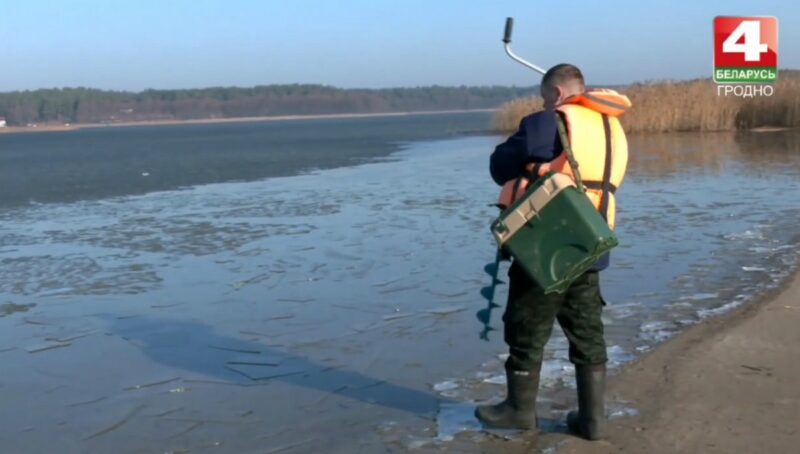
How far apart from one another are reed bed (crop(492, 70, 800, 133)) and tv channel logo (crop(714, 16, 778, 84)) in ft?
2.06

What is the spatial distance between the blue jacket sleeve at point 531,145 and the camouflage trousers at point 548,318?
0.48 m

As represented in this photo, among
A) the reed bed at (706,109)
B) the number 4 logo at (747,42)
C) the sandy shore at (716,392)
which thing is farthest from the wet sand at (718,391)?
the reed bed at (706,109)

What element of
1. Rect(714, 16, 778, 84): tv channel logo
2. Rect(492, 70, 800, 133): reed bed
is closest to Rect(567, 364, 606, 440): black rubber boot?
Rect(714, 16, 778, 84): tv channel logo

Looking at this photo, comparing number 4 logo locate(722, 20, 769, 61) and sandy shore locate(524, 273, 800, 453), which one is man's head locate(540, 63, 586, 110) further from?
number 4 logo locate(722, 20, 769, 61)

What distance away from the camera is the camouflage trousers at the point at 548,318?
470 centimetres

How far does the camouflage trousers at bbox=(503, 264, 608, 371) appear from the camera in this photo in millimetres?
4699

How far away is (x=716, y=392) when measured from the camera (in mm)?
5438

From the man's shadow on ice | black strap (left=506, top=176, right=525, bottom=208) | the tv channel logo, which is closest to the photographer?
black strap (left=506, top=176, right=525, bottom=208)

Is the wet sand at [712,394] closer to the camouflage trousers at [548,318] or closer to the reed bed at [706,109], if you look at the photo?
the camouflage trousers at [548,318]

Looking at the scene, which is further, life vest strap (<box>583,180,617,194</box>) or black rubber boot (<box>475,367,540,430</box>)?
black rubber boot (<box>475,367,540,430</box>)

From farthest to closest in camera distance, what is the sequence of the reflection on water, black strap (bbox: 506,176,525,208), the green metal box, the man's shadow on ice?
Result: the man's shadow on ice
the reflection on water
black strap (bbox: 506,176,525,208)
the green metal box

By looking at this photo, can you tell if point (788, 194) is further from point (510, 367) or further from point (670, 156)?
point (510, 367)

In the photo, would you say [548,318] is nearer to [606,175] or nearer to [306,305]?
[606,175]

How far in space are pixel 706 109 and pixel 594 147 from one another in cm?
2974
